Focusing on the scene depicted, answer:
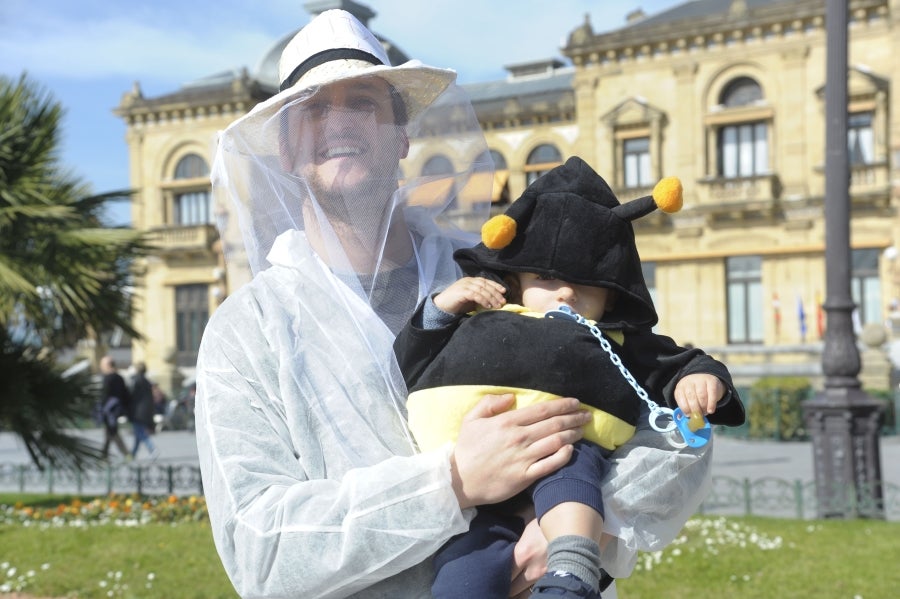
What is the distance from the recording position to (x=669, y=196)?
2213mm

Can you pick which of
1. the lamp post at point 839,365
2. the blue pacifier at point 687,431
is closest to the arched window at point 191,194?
the lamp post at point 839,365

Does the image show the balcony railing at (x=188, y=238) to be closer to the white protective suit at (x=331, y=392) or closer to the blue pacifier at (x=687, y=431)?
the white protective suit at (x=331, y=392)

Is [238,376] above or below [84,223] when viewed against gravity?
below

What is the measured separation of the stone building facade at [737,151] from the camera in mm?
29859

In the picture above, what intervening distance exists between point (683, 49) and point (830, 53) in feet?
77.4

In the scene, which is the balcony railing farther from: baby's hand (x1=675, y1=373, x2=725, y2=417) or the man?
baby's hand (x1=675, y1=373, x2=725, y2=417)

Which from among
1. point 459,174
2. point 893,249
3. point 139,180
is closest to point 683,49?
point 893,249

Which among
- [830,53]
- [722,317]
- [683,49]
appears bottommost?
[722,317]

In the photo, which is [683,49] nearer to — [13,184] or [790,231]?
[790,231]

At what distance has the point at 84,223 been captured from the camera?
10.6 m

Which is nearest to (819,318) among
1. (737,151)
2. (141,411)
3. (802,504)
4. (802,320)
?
(802,320)

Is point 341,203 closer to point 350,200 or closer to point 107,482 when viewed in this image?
point 350,200

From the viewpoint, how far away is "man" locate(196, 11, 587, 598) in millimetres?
1858

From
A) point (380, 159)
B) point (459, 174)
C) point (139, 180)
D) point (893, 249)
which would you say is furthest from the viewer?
point (139, 180)
